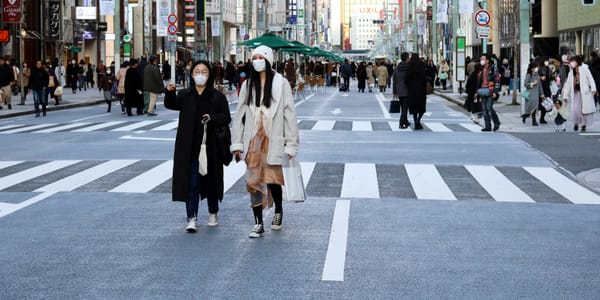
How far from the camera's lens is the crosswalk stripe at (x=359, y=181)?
39.0ft

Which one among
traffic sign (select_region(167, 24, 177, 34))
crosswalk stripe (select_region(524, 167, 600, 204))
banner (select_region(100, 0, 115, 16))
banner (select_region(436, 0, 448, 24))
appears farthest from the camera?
banner (select_region(436, 0, 448, 24))

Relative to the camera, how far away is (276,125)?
863cm

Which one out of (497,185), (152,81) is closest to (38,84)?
(152,81)

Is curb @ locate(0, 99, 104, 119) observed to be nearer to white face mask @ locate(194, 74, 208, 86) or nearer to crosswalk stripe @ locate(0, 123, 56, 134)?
crosswalk stripe @ locate(0, 123, 56, 134)

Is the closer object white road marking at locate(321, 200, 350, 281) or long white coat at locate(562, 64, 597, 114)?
white road marking at locate(321, 200, 350, 281)

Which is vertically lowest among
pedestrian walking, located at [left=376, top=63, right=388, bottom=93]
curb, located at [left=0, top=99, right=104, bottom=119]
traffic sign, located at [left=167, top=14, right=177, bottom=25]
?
curb, located at [left=0, top=99, right=104, bottom=119]

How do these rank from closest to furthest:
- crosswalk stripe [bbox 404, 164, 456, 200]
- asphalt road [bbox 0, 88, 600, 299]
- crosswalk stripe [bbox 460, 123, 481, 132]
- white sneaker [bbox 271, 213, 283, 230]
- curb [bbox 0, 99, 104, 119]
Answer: asphalt road [bbox 0, 88, 600, 299] → white sneaker [bbox 271, 213, 283, 230] → crosswalk stripe [bbox 404, 164, 456, 200] → crosswalk stripe [bbox 460, 123, 481, 132] → curb [bbox 0, 99, 104, 119]

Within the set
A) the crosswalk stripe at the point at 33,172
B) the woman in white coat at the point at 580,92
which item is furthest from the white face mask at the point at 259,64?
the woman in white coat at the point at 580,92

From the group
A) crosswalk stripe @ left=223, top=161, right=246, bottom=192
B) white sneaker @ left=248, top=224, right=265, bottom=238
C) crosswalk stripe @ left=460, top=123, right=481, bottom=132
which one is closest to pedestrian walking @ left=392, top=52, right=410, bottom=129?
crosswalk stripe @ left=460, top=123, right=481, bottom=132

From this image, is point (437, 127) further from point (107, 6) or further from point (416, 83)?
point (107, 6)

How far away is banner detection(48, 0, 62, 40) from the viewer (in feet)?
189

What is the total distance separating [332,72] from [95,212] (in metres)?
64.7

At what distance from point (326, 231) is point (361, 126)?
15627mm

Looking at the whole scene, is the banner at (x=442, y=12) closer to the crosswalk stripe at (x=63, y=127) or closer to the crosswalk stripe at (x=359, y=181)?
the crosswalk stripe at (x=63, y=127)
